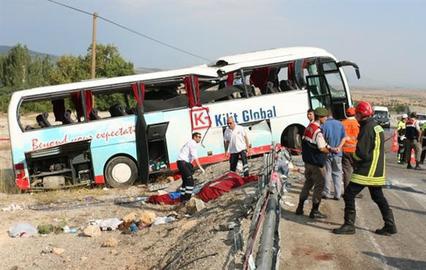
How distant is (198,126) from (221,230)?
7.42 m

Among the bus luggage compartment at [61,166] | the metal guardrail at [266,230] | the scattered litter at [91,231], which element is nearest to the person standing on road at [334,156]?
the metal guardrail at [266,230]

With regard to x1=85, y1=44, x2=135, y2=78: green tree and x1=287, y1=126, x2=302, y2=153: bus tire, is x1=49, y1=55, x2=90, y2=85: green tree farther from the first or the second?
x1=287, y1=126, x2=302, y2=153: bus tire

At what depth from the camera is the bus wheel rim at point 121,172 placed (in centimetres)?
1444

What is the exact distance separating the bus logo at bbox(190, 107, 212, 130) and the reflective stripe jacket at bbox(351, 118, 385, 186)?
7.91m

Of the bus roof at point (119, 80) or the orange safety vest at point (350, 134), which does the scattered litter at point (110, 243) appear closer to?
the orange safety vest at point (350, 134)

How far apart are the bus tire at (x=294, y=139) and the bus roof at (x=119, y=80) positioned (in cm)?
272

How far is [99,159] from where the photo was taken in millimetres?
14375

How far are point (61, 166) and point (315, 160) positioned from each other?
27.5ft

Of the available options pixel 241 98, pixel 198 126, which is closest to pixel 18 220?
pixel 198 126

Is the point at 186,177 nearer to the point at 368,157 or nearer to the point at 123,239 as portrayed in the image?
the point at 123,239

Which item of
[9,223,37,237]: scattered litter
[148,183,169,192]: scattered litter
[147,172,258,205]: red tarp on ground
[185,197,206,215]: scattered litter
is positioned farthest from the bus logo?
[9,223,37,237]: scattered litter

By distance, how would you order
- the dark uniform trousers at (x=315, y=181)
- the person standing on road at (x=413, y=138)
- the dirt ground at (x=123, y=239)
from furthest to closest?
the person standing on road at (x=413, y=138), the dark uniform trousers at (x=315, y=181), the dirt ground at (x=123, y=239)

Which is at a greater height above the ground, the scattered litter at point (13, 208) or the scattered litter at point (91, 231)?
the scattered litter at point (13, 208)

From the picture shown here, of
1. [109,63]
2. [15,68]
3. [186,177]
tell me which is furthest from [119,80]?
[15,68]
